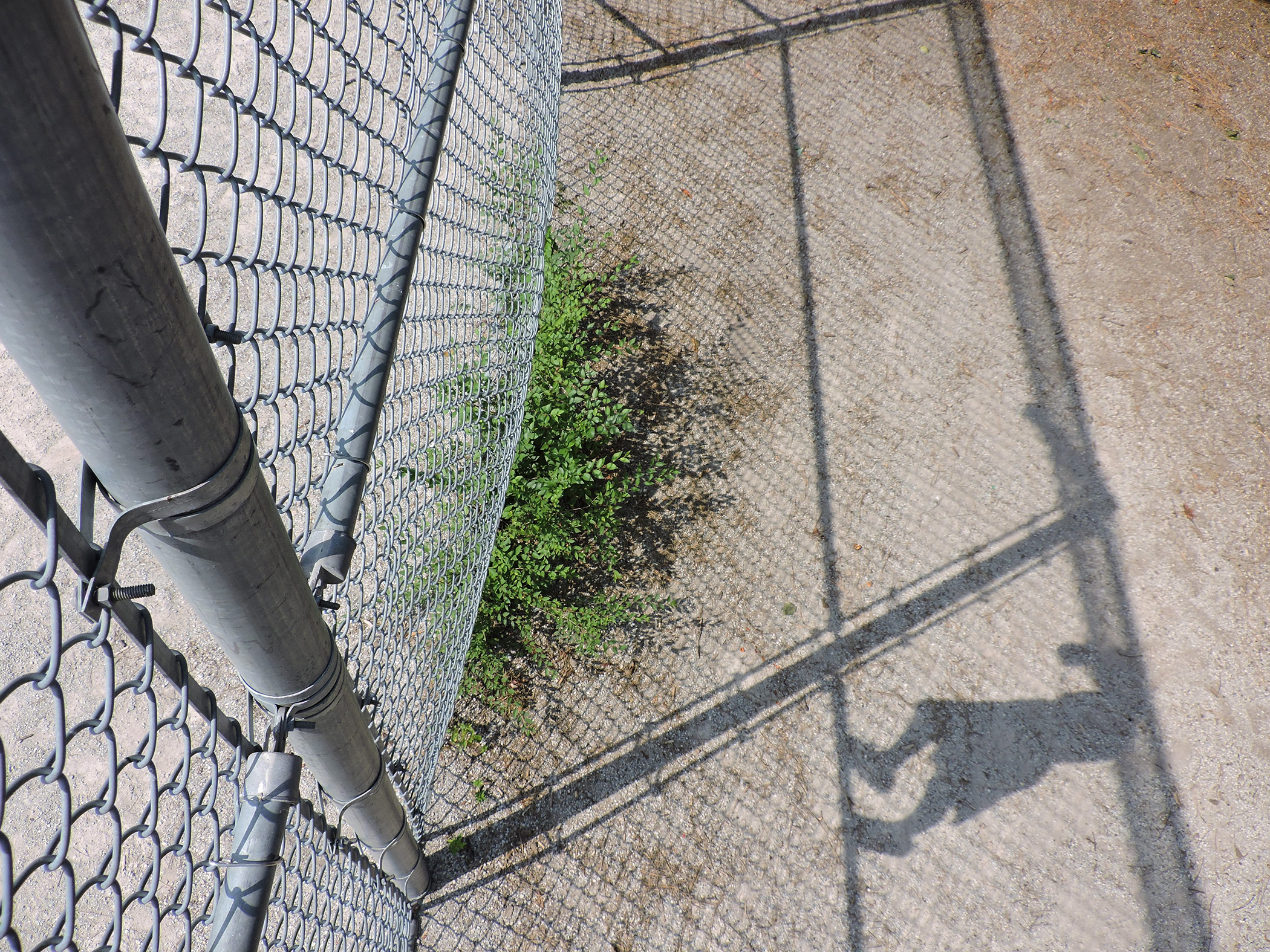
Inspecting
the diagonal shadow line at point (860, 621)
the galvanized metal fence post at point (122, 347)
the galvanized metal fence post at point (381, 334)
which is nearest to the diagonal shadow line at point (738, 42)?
the galvanized metal fence post at point (381, 334)

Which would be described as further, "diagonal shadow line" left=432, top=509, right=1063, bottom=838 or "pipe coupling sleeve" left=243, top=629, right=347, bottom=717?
"diagonal shadow line" left=432, top=509, right=1063, bottom=838

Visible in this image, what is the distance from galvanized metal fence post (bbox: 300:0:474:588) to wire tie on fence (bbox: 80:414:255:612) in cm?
50

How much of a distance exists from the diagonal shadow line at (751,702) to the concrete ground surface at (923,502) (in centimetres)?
1

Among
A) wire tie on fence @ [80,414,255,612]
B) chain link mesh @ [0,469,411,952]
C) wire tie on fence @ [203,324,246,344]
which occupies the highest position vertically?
wire tie on fence @ [203,324,246,344]

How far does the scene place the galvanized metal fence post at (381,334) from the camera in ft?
4.50

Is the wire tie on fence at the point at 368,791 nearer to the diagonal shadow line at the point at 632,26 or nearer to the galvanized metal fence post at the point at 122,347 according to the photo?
the galvanized metal fence post at the point at 122,347

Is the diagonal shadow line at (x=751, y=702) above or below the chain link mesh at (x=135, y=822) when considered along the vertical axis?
below

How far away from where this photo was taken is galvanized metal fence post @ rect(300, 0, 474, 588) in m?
1.37

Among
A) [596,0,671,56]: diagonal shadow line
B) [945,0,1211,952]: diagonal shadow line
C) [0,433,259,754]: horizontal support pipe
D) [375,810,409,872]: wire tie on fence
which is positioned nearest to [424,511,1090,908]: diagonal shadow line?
[945,0,1211,952]: diagonal shadow line

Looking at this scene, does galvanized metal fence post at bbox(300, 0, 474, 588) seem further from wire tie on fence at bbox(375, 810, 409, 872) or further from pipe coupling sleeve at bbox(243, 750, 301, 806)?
wire tie on fence at bbox(375, 810, 409, 872)

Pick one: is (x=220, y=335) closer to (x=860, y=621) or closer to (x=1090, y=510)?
(x=860, y=621)

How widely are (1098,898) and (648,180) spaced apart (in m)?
4.43

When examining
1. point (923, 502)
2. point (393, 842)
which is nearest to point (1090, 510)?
point (923, 502)

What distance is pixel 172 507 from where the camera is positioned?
2.60ft
